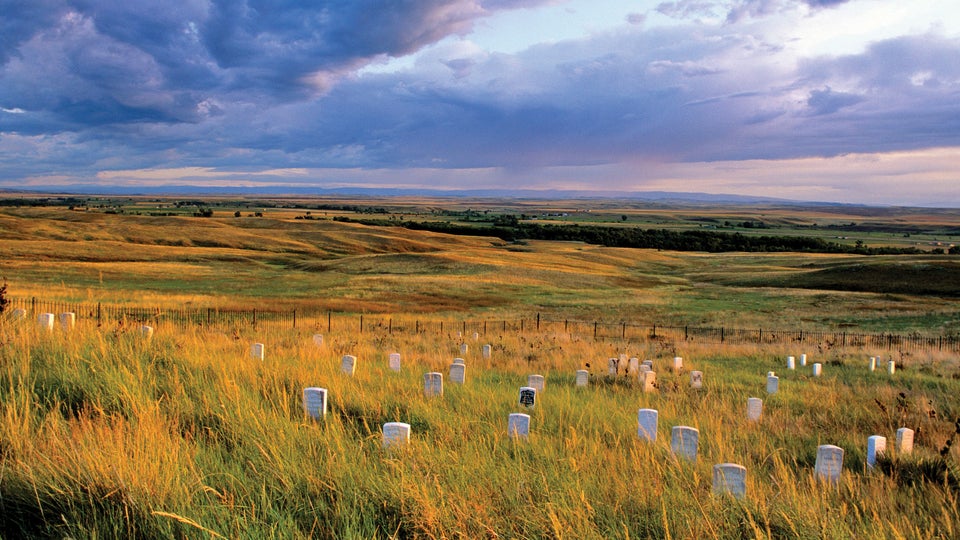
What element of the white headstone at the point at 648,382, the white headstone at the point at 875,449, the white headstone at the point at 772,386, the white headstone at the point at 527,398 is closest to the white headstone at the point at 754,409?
the white headstone at the point at 648,382

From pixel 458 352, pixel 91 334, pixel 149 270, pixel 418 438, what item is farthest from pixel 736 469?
pixel 149 270

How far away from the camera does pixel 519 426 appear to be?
5.46 m

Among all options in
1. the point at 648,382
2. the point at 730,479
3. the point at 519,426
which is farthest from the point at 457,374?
the point at 730,479

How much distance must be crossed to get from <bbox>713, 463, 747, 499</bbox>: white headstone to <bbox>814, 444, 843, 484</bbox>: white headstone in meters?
1.37

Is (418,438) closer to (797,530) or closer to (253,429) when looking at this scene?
(253,429)

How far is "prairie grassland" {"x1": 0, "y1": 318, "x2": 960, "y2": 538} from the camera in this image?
349cm

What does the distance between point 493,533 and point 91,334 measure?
7.37m

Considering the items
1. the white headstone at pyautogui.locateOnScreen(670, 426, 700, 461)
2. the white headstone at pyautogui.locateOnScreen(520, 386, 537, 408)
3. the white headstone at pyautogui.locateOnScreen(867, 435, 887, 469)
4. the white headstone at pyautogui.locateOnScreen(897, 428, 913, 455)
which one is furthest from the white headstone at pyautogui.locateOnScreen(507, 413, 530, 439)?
the white headstone at pyautogui.locateOnScreen(897, 428, 913, 455)

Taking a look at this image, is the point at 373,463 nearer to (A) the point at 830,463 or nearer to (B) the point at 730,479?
(B) the point at 730,479

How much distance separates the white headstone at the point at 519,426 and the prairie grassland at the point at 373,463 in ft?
0.45

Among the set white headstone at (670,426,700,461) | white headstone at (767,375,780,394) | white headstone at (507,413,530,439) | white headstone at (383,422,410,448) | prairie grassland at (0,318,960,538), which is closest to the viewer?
prairie grassland at (0,318,960,538)

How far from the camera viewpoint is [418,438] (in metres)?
5.12

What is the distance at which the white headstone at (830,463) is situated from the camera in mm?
5094

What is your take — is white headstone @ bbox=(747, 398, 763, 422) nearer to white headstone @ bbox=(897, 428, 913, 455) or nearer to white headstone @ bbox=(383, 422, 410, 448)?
white headstone @ bbox=(897, 428, 913, 455)
